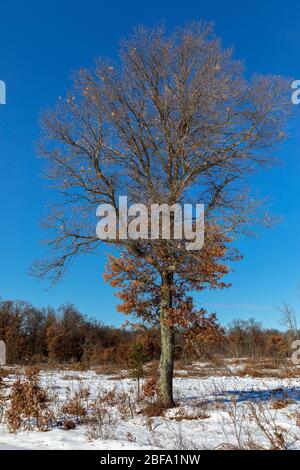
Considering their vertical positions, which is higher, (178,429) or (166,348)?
(166,348)

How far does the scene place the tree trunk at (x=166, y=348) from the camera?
431 inches

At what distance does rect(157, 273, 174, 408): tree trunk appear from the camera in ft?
35.9

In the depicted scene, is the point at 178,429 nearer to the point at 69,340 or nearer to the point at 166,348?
the point at 166,348

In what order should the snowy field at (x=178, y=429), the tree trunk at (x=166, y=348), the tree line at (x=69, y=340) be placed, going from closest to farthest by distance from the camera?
the snowy field at (x=178, y=429) < the tree trunk at (x=166, y=348) < the tree line at (x=69, y=340)

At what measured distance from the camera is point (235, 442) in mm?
6547

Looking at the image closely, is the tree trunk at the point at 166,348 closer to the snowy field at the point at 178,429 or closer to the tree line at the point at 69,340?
the snowy field at the point at 178,429

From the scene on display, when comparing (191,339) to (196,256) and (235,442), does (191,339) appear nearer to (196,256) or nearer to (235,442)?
(196,256)

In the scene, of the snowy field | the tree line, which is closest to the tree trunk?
the snowy field

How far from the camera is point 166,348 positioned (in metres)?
11.3

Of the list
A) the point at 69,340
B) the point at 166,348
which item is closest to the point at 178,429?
the point at 166,348

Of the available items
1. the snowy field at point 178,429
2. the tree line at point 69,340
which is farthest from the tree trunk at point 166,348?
the tree line at point 69,340

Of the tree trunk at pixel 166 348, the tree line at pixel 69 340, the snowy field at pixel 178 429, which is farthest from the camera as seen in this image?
the tree line at pixel 69 340

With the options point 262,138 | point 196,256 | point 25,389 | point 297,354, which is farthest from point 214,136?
point 297,354

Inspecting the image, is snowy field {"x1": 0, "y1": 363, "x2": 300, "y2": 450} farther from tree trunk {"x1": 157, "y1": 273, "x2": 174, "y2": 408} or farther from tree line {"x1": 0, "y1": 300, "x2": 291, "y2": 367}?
tree line {"x1": 0, "y1": 300, "x2": 291, "y2": 367}
